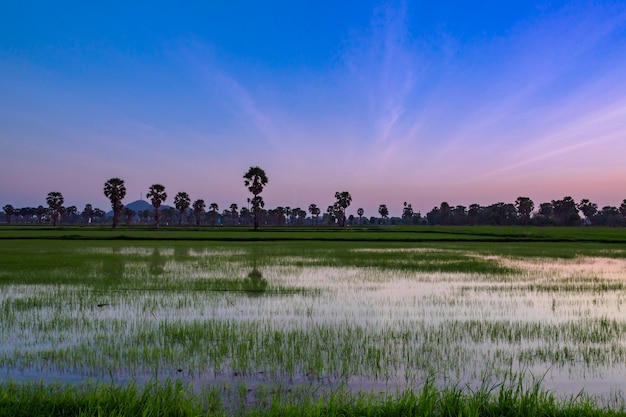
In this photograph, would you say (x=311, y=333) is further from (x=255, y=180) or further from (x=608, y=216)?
(x=608, y=216)

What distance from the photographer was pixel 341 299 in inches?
627

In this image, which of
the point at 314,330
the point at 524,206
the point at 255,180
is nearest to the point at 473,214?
the point at 524,206

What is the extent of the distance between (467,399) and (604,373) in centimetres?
371

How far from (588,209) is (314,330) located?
22069 cm

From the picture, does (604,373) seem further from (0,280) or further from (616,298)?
(0,280)

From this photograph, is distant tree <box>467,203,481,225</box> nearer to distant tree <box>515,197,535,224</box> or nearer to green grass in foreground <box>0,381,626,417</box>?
distant tree <box>515,197,535,224</box>

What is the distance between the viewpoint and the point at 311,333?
Answer: 10.8m

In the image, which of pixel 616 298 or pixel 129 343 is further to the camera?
pixel 616 298

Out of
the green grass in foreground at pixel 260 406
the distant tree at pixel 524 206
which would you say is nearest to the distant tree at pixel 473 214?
the distant tree at pixel 524 206

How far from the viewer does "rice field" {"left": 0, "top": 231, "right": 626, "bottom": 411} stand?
771cm

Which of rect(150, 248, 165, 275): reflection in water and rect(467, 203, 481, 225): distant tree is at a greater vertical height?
rect(467, 203, 481, 225): distant tree

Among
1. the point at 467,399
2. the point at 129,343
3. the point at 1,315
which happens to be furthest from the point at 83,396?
the point at 1,315

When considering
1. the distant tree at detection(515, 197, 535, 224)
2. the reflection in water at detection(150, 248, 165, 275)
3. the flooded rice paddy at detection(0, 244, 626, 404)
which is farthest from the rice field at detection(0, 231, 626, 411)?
the distant tree at detection(515, 197, 535, 224)

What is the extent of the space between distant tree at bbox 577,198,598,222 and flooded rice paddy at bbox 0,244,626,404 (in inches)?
7981
